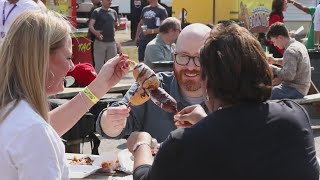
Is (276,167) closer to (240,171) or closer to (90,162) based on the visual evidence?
(240,171)

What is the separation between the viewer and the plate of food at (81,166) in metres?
3.26

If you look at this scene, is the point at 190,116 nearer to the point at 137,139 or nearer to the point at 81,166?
the point at 137,139

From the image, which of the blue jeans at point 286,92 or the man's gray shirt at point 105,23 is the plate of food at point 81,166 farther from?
the man's gray shirt at point 105,23

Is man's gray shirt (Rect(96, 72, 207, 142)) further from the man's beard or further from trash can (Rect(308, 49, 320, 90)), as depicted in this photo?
trash can (Rect(308, 49, 320, 90))

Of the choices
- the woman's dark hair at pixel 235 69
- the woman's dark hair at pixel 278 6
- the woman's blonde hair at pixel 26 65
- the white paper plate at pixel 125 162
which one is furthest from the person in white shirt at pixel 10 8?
the woman's dark hair at pixel 278 6

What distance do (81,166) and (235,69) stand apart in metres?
1.63

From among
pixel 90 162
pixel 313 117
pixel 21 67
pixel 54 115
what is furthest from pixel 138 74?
pixel 313 117

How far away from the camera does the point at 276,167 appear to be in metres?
1.96

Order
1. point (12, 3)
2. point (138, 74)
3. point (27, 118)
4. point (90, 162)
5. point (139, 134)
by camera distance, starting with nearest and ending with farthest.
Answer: point (27, 118) < point (139, 134) < point (138, 74) < point (90, 162) < point (12, 3)

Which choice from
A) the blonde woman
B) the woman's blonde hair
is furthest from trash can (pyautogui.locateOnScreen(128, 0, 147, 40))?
the woman's blonde hair

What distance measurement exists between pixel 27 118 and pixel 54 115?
0.98 metres

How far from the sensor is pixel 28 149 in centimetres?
184

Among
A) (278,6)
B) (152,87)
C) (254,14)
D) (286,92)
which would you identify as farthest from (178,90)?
(254,14)

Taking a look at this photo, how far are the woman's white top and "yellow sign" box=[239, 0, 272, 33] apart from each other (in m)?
12.4
